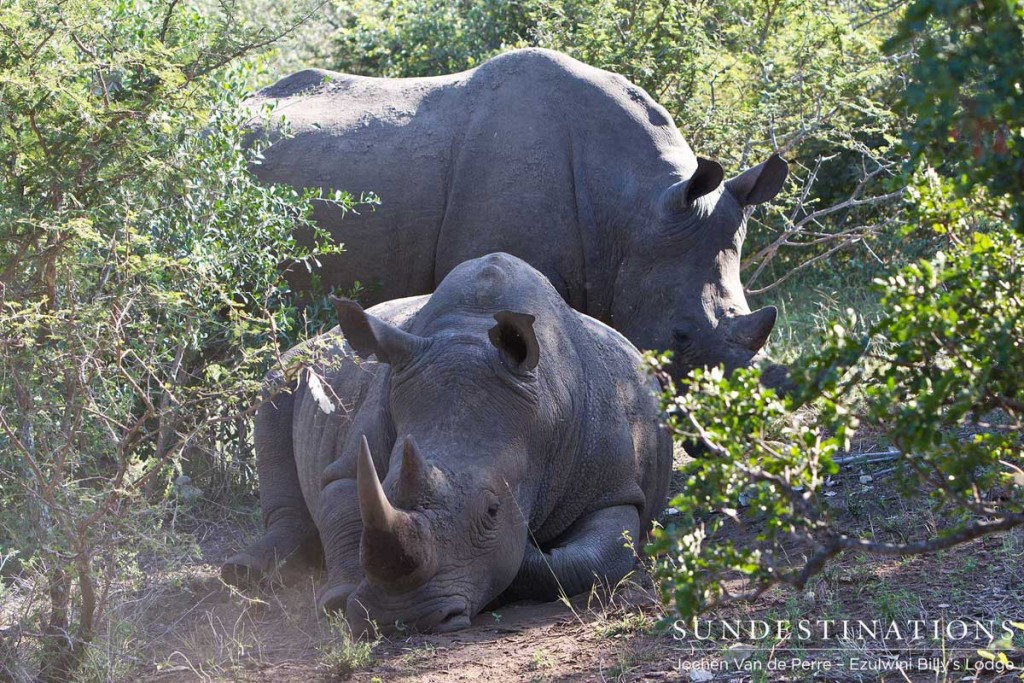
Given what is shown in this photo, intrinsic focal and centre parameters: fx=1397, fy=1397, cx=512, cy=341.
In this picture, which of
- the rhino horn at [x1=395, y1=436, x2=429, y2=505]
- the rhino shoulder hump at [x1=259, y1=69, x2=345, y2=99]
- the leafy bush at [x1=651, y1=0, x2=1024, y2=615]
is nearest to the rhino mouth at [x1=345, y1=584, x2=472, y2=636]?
the rhino horn at [x1=395, y1=436, x2=429, y2=505]

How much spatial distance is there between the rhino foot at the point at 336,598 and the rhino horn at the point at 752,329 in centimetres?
331

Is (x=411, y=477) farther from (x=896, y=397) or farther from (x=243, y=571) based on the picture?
(x=896, y=397)

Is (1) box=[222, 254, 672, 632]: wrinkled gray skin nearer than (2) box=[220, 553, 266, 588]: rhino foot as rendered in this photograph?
Yes

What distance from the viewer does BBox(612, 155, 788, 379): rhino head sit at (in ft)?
28.6

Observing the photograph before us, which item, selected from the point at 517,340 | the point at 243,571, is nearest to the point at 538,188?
the point at 517,340

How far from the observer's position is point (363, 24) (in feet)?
48.4

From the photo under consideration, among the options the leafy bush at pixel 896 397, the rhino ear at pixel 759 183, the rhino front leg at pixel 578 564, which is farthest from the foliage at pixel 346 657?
the rhino ear at pixel 759 183

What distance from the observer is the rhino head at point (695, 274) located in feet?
28.6

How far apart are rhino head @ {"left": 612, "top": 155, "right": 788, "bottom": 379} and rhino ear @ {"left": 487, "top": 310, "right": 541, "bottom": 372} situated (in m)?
2.45

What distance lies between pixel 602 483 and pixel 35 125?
3144 millimetres

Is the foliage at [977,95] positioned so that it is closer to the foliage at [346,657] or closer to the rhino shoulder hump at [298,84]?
the foliage at [346,657]

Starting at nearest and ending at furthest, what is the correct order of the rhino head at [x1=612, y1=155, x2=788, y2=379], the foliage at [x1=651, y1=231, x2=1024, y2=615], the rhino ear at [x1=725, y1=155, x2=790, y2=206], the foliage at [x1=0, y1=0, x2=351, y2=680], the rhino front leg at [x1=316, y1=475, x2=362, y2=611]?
the foliage at [x1=651, y1=231, x2=1024, y2=615] → the foliage at [x1=0, y1=0, x2=351, y2=680] → the rhino front leg at [x1=316, y1=475, x2=362, y2=611] → the rhino head at [x1=612, y1=155, x2=788, y2=379] → the rhino ear at [x1=725, y1=155, x2=790, y2=206]

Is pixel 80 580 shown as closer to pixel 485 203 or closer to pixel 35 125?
pixel 35 125

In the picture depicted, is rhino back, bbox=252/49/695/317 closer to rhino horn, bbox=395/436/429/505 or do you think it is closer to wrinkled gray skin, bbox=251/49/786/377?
wrinkled gray skin, bbox=251/49/786/377
